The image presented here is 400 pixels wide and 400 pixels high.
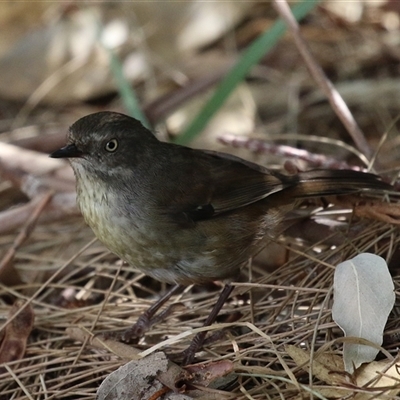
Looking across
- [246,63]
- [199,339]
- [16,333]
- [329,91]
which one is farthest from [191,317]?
[246,63]

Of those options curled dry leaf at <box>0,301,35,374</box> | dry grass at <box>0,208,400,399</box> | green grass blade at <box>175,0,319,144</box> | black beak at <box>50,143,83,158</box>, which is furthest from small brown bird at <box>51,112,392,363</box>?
green grass blade at <box>175,0,319,144</box>

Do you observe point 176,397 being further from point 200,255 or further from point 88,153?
point 88,153

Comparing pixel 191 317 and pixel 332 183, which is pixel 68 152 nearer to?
pixel 191 317

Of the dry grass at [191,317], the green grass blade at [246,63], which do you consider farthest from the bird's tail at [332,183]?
the green grass blade at [246,63]

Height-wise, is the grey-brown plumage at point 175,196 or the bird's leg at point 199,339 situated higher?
the grey-brown plumage at point 175,196

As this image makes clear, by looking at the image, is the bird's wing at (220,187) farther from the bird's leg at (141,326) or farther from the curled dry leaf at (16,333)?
the curled dry leaf at (16,333)

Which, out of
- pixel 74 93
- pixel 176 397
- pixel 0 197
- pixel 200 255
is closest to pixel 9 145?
pixel 0 197

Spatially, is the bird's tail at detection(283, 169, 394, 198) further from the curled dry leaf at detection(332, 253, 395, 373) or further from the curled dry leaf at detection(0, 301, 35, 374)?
the curled dry leaf at detection(0, 301, 35, 374)
